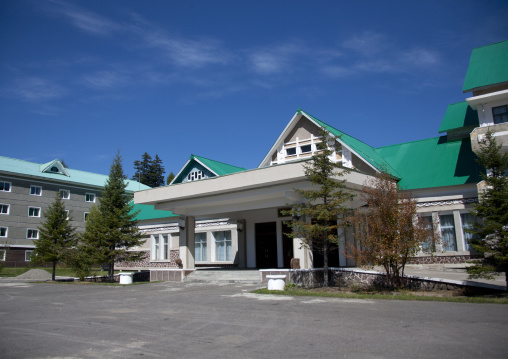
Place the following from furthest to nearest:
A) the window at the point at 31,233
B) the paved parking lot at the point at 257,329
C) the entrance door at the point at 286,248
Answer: the window at the point at 31,233
the entrance door at the point at 286,248
the paved parking lot at the point at 257,329

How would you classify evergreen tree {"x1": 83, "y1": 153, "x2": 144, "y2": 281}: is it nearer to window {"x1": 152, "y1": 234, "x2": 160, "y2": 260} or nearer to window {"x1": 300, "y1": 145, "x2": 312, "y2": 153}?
window {"x1": 152, "y1": 234, "x2": 160, "y2": 260}

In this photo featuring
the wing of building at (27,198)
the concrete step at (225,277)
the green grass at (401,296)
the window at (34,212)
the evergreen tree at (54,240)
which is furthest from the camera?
the window at (34,212)

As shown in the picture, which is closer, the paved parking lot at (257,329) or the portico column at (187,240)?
the paved parking lot at (257,329)

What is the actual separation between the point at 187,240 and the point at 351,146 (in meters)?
9.82

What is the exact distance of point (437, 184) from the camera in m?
18.7

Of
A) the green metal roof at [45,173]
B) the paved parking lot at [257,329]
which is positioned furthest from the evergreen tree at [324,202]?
the green metal roof at [45,173]

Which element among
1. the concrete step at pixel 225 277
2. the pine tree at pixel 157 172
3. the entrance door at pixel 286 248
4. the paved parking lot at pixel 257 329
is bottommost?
the paved parking lot at pixel 257 329

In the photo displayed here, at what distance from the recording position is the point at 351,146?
20.2 metres

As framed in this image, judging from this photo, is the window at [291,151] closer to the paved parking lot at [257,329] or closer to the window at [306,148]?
the window at [306,148]

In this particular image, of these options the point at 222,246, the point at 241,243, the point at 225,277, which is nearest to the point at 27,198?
the point at 222,246

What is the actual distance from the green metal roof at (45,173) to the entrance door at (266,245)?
16229 mm

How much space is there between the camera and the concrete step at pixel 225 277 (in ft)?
57.6

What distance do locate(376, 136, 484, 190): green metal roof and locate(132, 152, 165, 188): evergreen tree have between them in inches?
2100

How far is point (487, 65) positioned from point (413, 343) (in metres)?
17.6
